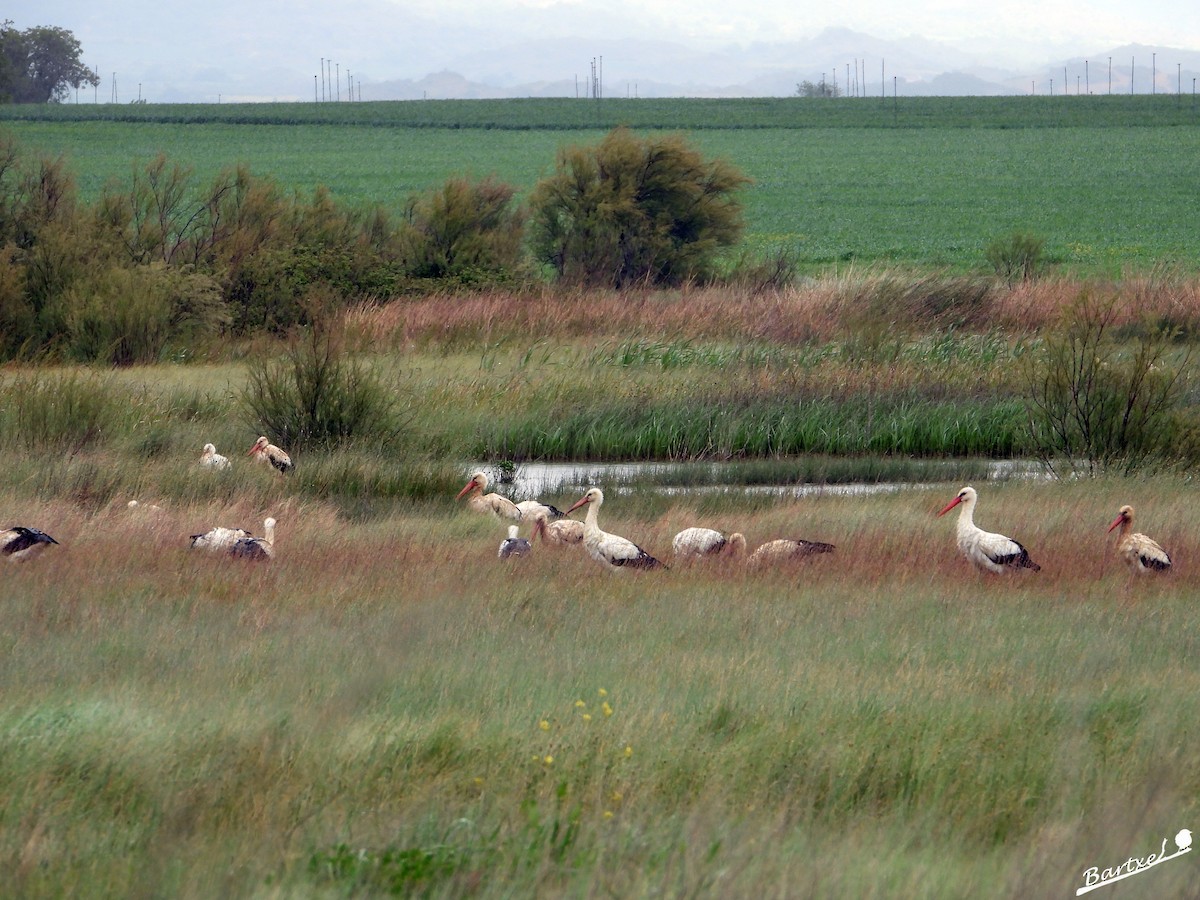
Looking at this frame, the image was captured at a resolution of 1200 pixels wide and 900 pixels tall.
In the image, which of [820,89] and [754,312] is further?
[820,89]

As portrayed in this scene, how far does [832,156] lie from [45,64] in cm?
9047

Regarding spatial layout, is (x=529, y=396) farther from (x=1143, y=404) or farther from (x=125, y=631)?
(x=125, y=631)

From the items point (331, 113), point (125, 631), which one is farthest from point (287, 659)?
point (331, 113)

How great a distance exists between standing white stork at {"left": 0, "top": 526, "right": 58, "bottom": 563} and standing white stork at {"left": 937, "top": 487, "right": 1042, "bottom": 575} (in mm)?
7056

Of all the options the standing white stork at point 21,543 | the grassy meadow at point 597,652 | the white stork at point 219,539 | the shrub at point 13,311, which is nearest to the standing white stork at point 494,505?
the grassy meadow at point 597,652

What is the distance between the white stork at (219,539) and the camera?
975 cm

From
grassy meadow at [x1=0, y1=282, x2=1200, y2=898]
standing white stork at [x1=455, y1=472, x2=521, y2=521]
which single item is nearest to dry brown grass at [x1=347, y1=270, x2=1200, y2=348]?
grassy meadow at [x1=0, y1=282, x2=1200, y2=898]

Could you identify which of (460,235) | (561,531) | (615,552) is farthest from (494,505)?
(460,235)

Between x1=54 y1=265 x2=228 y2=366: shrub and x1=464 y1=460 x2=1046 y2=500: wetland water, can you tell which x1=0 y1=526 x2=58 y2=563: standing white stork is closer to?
x1=464 y1=460 x2=1046 y2=500: wetland water

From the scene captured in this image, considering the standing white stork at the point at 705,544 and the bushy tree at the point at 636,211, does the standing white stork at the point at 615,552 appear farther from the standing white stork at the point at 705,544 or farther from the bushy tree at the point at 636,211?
the bushy tree at the point at 636,211

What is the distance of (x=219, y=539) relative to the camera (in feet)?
32.2
